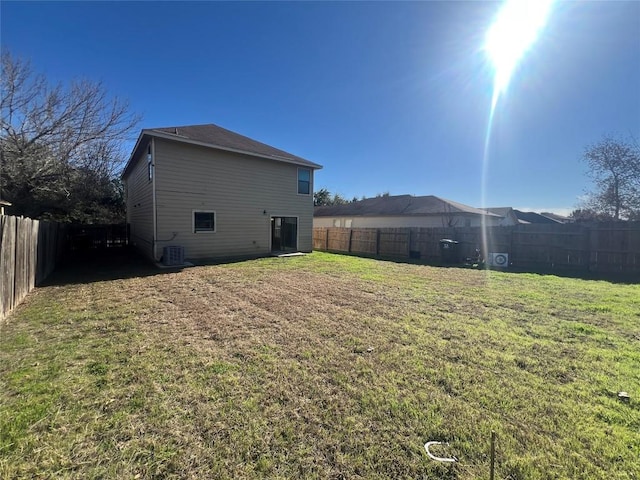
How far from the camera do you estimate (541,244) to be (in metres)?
12.0

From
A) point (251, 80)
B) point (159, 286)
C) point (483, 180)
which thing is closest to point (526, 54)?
point (251, 80)

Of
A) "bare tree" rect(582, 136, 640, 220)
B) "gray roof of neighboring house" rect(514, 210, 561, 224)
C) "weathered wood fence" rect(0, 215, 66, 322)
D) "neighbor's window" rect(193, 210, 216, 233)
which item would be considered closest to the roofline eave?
"neighbor's window" rect(193, 210, 216, 233)

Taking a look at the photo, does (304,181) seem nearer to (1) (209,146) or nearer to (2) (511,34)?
(1) (209,146)

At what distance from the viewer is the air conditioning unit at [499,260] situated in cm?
1219

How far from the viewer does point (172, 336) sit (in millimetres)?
3777

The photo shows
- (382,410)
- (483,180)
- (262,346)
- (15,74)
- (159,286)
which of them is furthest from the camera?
(483,180)

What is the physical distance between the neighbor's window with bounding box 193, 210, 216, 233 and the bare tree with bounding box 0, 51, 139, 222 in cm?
647

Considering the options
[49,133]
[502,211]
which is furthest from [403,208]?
[49,133]

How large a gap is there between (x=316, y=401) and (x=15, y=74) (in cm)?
1558

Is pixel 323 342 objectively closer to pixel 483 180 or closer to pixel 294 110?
pixel 294 110

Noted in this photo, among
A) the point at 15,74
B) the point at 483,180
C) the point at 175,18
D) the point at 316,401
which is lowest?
the point at 316,401

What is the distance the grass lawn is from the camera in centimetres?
179

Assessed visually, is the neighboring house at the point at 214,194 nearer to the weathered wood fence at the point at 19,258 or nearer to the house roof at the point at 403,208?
the weathered wood fence at the point at 19,258

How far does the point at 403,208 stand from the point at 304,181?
10.7m
